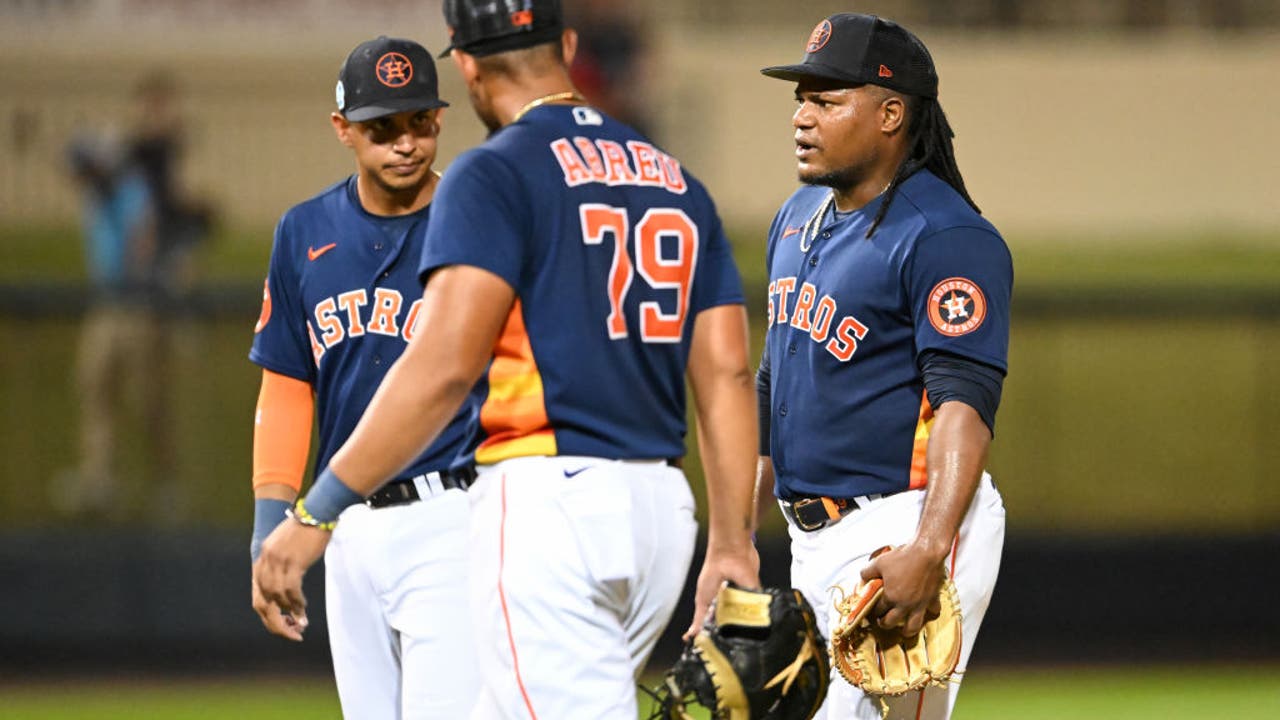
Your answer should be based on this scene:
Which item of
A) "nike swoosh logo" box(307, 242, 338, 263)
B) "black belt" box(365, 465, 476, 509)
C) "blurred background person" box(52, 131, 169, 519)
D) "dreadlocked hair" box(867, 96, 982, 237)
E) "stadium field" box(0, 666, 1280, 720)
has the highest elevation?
"dreadlocked hair" box(867, 96, 982, 237)

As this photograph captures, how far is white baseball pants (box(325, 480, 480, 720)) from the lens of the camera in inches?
154

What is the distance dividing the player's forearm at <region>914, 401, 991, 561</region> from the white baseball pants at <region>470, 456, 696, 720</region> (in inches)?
22.9

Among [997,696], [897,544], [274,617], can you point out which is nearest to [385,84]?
[274,617]

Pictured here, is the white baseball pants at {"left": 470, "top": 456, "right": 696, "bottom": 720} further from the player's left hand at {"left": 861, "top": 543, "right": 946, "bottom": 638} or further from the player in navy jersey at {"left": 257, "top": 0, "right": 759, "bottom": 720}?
the player's left hand at {"left": 861, "top": 543, "right": 946, "bottom": 638}

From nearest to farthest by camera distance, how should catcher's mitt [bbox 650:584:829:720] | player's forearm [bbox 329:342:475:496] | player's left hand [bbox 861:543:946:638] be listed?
1. player's forearm [bbox 329:342:475:496]
2. catcher's mitt [bbox 650:584:829:720]
3. player's left hand [bbox 861:543:946:638]

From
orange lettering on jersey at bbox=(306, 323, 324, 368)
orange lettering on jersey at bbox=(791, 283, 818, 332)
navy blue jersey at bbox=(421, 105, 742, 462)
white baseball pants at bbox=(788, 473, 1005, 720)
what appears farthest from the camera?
orange lettering on jersey at bbox=(306, 323, 324, 368)

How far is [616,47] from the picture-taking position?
14922 mm

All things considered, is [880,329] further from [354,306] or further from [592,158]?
[354,306]

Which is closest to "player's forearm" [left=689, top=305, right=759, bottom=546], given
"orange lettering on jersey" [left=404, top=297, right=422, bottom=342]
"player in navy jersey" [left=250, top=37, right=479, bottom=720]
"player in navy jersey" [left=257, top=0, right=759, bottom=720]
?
"player in navy jersey" [left=257, top=0, right=759, bottom=720]

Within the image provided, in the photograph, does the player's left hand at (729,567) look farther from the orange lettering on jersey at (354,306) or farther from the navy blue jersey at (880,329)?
the orange lettering on jersey at (354,306)

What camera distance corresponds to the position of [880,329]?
12.5 ft

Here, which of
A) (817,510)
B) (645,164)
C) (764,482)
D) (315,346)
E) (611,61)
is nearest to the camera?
(645,164)

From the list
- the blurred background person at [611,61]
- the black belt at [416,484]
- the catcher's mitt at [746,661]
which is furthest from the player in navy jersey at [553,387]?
the blurred background person at [611,61]

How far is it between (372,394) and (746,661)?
1.21 meters
